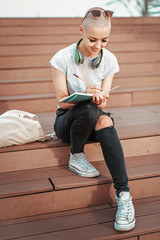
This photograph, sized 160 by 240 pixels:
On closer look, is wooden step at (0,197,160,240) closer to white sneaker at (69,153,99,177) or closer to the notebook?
white sneaker at (69,153,99,177)

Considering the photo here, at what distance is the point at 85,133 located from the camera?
1531mm

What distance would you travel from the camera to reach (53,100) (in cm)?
275

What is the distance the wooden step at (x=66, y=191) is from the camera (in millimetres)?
1456

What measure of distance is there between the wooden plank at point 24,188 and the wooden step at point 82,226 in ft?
0.43

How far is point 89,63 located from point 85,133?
41cm

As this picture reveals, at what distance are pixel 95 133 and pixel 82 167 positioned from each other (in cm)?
22

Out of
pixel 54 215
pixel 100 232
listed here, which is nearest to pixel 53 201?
pixel 54 215

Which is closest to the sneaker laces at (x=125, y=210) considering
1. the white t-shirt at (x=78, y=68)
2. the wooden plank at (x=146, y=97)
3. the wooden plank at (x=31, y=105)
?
the white t-shirt at (x=78, y=68)

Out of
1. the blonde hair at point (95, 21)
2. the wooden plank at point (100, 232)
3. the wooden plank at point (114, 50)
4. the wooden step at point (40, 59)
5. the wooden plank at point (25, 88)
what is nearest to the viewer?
the wooden plank at point (100, 232)

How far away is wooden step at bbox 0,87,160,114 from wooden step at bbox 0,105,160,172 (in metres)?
0.52

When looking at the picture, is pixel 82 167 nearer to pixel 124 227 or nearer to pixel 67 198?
pixel 67 198

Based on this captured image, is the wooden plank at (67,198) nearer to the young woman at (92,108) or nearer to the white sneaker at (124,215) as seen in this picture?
the young woman at (92,108)

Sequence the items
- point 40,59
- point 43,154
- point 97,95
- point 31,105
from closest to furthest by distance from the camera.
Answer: point 97,95 < point 43,154 < point 31,105 < point 40,59

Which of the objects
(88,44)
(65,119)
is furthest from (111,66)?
(65,119)
